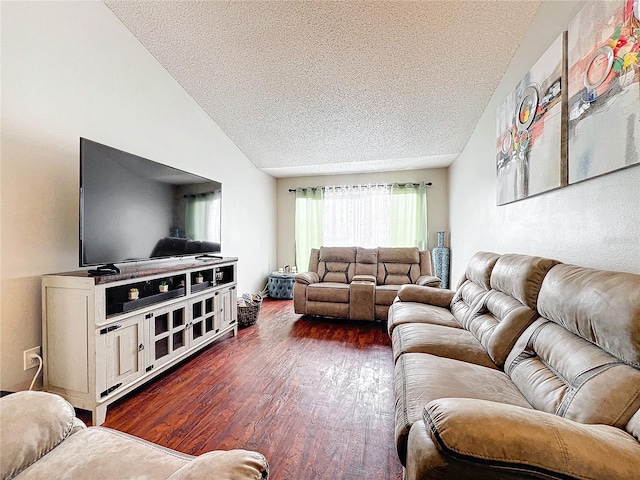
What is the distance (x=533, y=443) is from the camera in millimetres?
641

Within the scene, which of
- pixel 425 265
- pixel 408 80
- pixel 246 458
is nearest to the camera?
pixel 246 458

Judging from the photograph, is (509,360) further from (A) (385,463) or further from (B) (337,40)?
(B) (337,40)

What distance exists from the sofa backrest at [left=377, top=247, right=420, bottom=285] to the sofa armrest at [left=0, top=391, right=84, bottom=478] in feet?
11.4

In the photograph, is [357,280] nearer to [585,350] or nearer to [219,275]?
[219,275]

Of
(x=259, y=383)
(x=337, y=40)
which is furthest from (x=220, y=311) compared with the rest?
(x=337, y=40)

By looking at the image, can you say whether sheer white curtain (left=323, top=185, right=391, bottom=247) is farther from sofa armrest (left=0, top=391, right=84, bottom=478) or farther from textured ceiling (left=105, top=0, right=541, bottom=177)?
sofa armrest (left=0, top=391, right=84, bottom=478)

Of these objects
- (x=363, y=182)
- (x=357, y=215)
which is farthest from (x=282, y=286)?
(x=363, y=182)

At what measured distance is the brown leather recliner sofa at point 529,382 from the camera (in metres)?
0.64

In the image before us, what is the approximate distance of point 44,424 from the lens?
30.3 inches

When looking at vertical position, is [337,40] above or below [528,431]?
above

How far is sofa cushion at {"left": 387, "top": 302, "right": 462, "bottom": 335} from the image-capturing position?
2.11m

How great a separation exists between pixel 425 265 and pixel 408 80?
2.36m

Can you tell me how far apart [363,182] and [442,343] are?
387cm

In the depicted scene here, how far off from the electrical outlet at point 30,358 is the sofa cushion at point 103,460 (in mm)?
1405
